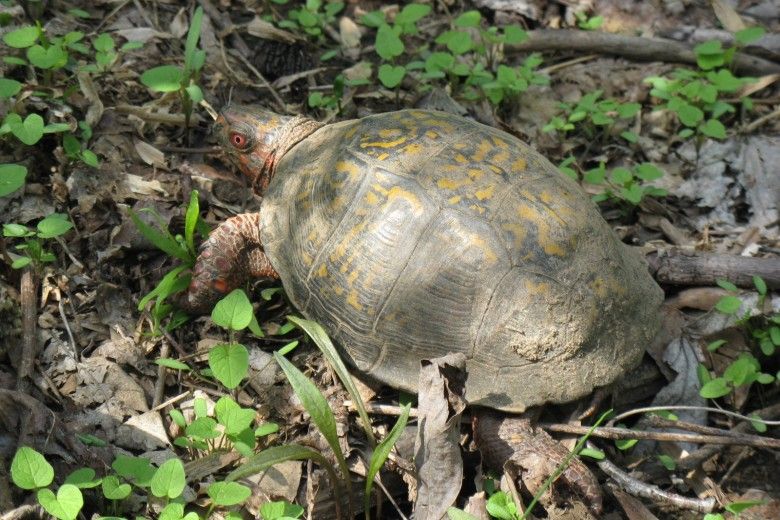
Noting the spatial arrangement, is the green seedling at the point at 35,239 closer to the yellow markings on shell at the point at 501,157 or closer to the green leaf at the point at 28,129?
the green leaf at the point at 28,129

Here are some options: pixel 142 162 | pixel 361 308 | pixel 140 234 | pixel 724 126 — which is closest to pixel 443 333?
pixel 361 308

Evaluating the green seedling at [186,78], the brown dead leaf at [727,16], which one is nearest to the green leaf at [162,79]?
the green seedling at [186,78]

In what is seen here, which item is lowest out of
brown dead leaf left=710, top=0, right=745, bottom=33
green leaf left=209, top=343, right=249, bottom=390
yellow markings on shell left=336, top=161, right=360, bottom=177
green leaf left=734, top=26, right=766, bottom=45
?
green leaf left=209, top=343, right=249, bottom=390

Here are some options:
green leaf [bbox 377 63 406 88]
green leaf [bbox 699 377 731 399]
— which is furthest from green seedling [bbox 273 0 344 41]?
green leaf [bbox 699 377 731 399]

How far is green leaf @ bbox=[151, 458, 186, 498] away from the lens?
8.27 ft

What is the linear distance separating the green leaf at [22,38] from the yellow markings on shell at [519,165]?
267 cm

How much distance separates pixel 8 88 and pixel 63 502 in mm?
2213

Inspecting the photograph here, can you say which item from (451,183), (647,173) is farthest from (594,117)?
(451,183)

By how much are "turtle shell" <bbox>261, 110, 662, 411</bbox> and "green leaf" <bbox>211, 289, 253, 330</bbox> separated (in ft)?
1.34

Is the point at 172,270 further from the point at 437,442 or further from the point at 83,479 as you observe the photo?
the point at 437,442

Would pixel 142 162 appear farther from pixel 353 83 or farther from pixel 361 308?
pixel 361 308

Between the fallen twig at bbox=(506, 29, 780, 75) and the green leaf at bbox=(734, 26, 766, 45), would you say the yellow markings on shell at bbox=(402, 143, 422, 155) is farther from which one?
the green leaf at bbox=(734, 26, 766, 45)

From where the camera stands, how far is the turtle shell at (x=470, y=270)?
3.02 metres

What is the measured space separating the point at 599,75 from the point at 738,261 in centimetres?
191
